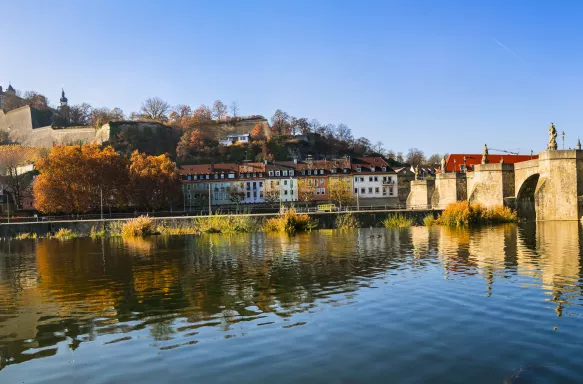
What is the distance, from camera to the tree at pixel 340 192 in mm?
90750

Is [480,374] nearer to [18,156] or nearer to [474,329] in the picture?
[474,329]

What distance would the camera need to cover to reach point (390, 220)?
45.4 m

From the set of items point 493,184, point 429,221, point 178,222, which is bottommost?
→ point 429,221

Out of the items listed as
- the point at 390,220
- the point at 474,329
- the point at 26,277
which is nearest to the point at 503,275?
the point at 474,329

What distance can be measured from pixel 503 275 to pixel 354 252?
8957 mm

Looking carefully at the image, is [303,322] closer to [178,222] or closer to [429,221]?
[429,221]

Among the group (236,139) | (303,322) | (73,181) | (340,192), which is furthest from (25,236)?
(236,139)

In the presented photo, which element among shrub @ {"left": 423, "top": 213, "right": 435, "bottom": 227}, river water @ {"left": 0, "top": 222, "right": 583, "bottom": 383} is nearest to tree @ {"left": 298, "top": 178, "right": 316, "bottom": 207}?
shrub @ {"left": 423, "top": 213, "right": 435, "bottom": 227}

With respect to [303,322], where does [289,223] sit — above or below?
below

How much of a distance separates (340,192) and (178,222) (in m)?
49.7

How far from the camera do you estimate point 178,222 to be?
45.0 meters

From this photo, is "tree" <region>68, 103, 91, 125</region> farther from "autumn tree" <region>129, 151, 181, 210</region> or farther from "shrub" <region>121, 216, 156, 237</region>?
"shrub" <region>121, 216, 156, 237</region>

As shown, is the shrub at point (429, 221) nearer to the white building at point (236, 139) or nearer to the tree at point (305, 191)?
the tree at point (305, 191)

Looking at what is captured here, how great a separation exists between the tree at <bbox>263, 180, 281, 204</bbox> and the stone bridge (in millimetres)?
37666
